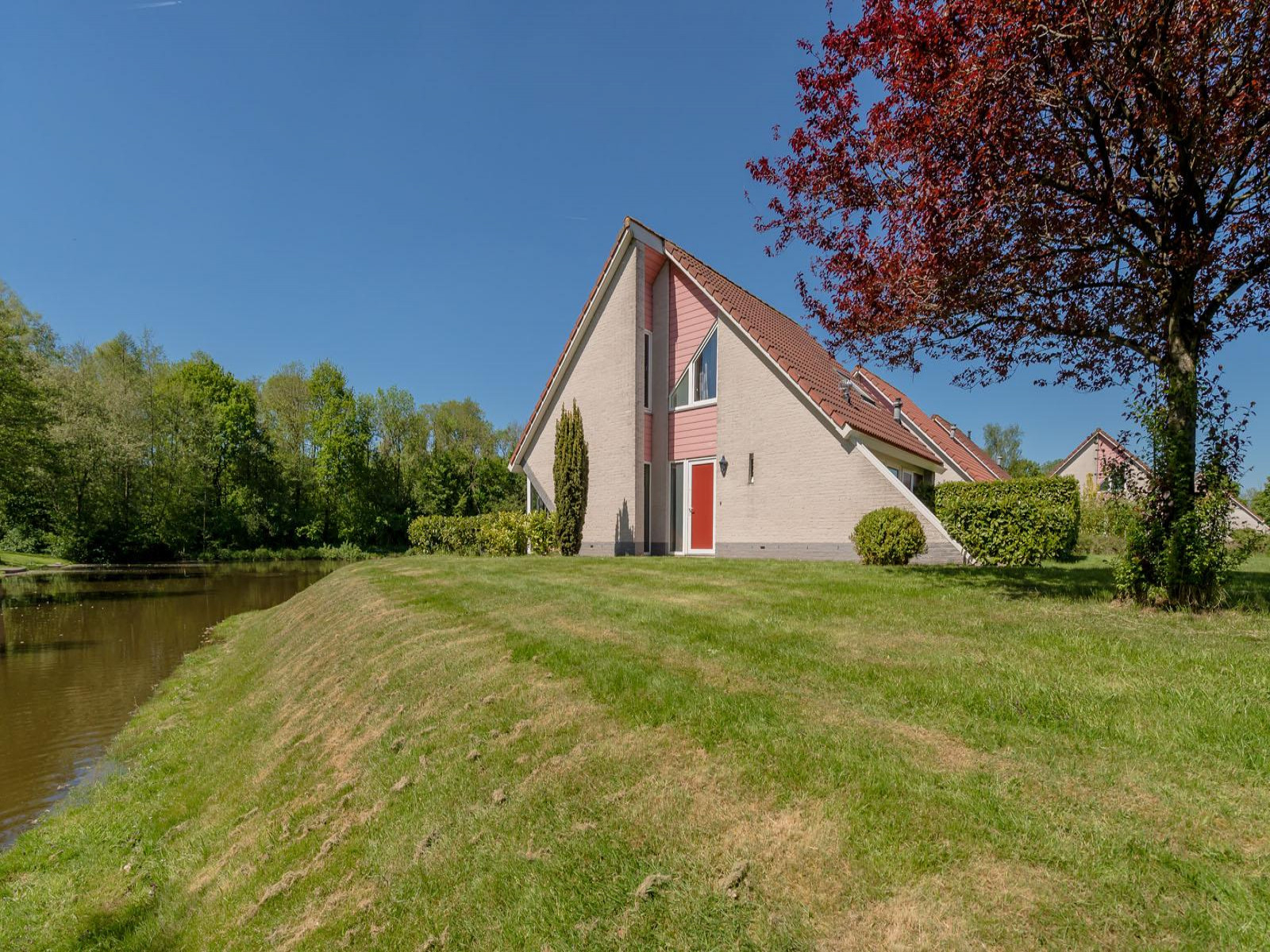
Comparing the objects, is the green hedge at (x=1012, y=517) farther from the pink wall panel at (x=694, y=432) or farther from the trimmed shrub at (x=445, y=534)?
the trimmed shrub at (x=445, y=534)

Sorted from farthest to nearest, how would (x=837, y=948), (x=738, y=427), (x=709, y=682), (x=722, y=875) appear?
1. (x=738, y=427)
2. (x=709, y=682)
3. (x=722, y=875)
4. (x=837, y=948)

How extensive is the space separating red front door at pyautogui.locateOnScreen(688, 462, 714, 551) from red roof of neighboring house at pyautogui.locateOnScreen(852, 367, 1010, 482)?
32.3ft

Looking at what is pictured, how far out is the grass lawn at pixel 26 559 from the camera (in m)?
31.4

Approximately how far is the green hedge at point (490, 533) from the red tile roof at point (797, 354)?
8.35 metres

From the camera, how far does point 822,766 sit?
344cm

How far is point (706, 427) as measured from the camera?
16.1 m

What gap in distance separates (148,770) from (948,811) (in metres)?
9.25

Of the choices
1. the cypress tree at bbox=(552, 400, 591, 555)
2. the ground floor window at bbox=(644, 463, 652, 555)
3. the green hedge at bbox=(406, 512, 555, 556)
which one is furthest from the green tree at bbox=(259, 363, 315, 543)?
the ground floor window at bbox=(644, 463, 652, 555)

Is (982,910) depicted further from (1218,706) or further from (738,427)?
(738,427)

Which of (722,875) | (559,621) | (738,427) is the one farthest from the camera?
(738,427)

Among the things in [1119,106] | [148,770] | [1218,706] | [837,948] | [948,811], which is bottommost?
[148,770]

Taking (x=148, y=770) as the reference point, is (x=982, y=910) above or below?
above

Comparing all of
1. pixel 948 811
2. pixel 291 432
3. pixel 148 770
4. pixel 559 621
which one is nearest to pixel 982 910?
pixel 948 811

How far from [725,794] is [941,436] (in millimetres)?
25482
